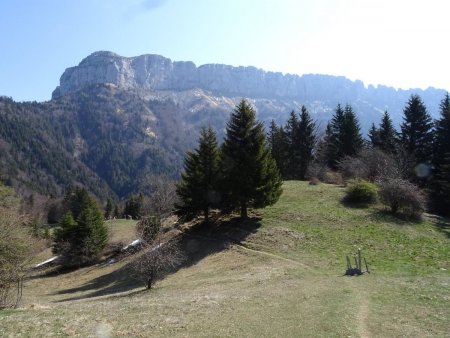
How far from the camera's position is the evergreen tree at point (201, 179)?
41125 millimetres

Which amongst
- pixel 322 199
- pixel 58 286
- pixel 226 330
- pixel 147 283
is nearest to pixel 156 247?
pixel 147 283

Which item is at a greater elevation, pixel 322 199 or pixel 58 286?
pixel 322 199

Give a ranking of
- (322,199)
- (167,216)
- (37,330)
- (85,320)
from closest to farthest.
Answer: (37,330)
(85,320)
(322,199)
(167,216)

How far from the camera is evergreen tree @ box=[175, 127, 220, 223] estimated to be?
41.1 metres

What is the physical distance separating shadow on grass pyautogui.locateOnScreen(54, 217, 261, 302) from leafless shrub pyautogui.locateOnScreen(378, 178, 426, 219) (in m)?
13.4

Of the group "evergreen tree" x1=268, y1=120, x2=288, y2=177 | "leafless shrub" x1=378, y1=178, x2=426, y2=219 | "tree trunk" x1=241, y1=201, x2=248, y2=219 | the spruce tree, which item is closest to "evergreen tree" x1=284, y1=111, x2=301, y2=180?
"evergreen tree" x1=268, y1=120, x2=288, y2=177

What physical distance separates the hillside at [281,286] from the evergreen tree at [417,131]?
17.4 meters

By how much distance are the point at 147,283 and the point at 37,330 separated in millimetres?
16170

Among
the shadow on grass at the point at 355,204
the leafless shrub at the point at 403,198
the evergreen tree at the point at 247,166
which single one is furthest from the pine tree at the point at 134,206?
the leafless shrub at the point at 403,198

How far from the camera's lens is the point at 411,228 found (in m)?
35.9

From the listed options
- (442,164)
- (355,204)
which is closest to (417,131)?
(442,164)

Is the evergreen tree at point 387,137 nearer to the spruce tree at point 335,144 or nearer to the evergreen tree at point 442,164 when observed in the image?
the spruce tree at point 335,144

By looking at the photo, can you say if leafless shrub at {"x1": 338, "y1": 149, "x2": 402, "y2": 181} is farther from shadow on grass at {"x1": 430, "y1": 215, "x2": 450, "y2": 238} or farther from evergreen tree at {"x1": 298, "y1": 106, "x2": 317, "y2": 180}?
shadow on grass at {"x1": 430, "y1": 215, "x2": 450, "y2": 238}

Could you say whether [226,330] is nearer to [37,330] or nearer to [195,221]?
[37,330]
